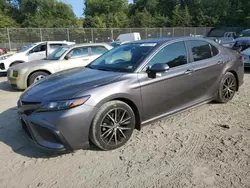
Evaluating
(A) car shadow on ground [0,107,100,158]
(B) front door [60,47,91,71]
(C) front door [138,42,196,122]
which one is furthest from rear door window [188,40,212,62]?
(B) front door [60,47,91,71]

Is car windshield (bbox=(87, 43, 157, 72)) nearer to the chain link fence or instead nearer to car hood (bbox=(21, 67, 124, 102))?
car hood (bbox=(21, 67, 124, 102))

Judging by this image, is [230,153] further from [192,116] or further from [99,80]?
[99,80]

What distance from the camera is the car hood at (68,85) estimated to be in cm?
306

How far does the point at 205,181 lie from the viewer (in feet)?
8.45

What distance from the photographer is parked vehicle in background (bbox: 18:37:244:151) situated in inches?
115

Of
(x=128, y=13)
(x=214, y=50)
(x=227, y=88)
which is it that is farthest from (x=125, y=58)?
(x=128, y=13)

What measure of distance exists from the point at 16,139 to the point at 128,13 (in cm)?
6612

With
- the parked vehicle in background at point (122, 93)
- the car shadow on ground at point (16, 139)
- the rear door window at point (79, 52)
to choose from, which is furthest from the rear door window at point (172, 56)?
the rear door window at point (79, 52)

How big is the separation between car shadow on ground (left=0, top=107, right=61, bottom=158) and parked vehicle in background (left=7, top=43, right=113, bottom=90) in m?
2.15

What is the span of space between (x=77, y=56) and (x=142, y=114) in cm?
477

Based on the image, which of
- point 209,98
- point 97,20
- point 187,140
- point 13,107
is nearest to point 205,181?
point 187,140

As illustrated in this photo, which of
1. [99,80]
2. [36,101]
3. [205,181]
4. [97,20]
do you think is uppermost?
[97,20]

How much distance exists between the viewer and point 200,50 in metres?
4.44

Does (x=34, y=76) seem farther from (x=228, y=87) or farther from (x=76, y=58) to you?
(x=228, y=87)
